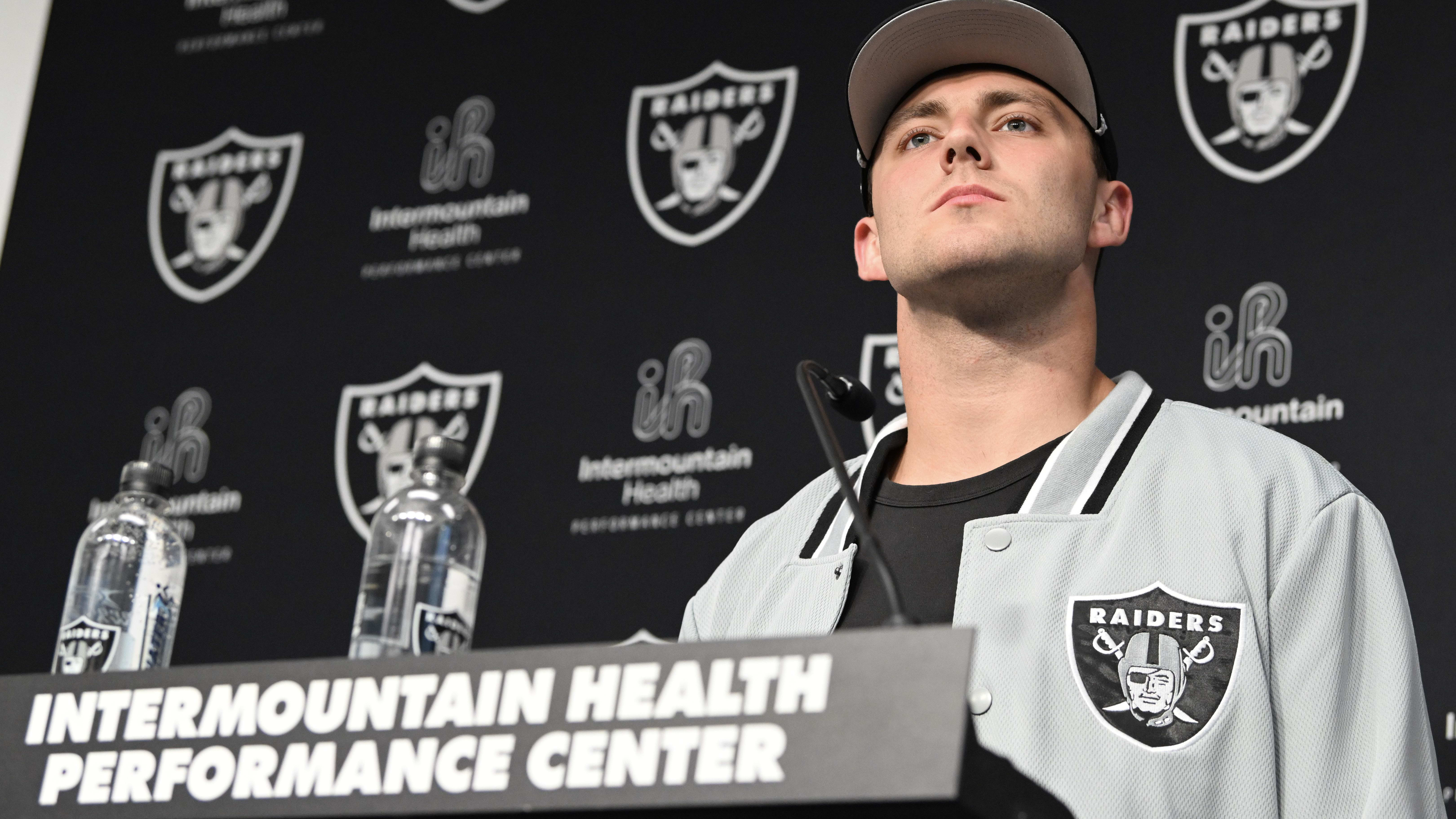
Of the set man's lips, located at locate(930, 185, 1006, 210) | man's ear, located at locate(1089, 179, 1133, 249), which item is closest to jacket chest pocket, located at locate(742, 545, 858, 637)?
man's lips, located at locate(930, 185, 1006, 210)


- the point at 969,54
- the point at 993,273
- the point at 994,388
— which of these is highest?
the point at 969,54

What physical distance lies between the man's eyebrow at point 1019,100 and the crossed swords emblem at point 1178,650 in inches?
26.4

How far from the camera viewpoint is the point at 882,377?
2537 millimetres

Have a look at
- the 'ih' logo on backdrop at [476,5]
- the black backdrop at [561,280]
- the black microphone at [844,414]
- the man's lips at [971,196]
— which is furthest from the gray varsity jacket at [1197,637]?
the 'ih' logo on backdrop at [476,5]

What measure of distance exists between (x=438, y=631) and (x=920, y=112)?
3.49 ft

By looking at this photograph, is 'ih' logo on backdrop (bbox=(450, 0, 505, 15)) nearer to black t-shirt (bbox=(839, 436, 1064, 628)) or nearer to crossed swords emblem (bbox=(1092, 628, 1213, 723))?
black t-shirt (bbox=(839, 436, 1064, 628))

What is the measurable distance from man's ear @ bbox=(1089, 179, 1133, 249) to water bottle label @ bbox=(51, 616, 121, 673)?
3.68ft

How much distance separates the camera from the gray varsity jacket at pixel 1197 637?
1400 mm

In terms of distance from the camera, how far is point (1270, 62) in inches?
96.9

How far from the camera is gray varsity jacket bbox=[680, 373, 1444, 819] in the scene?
1400 millimetres

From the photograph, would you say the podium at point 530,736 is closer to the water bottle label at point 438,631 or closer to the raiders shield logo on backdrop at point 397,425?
the water bottle label at point 438,631

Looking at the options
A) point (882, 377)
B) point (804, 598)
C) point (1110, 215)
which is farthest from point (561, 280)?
point (804, 598)

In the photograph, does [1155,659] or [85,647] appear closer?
[85,647]

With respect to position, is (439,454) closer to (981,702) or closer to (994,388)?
(981,702)
